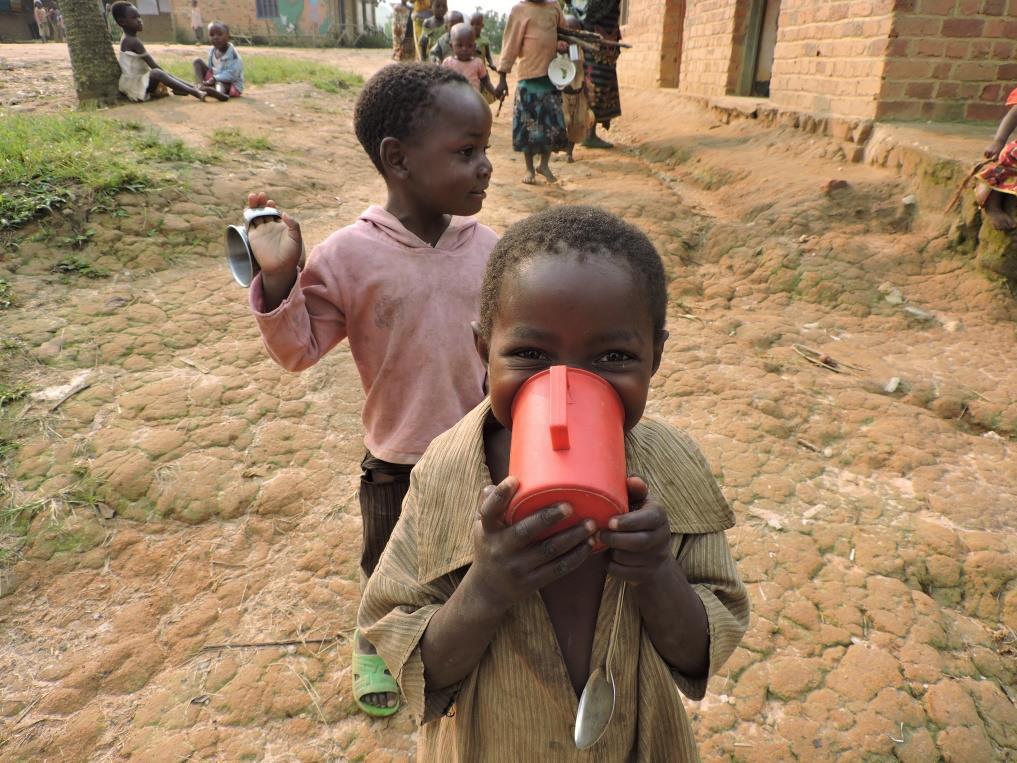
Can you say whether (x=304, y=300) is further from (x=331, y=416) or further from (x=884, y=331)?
(x=884, y=331)

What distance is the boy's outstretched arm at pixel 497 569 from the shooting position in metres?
0.69

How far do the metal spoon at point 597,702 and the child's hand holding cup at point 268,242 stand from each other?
891 mm

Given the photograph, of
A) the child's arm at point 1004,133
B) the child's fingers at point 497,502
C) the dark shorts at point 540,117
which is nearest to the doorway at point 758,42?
the dark shorts at point 540,117

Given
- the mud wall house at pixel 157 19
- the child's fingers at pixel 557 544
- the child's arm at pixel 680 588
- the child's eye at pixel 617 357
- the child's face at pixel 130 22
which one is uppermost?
the mud wall house at pixel 157 19

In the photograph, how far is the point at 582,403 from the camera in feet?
2.40

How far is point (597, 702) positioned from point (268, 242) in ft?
3.34

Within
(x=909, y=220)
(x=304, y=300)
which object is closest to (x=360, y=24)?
(x=909, y=220)

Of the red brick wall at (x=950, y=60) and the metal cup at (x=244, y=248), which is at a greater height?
the red brick wall at (x=950, y=60)

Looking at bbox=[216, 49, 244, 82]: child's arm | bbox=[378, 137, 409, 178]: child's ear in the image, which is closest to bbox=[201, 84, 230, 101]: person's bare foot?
bbox=[216, 49, 244, 82]: child's arm

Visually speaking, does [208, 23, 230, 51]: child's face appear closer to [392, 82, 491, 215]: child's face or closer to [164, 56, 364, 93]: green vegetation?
[164, 56, 364, 93]: green vegetation

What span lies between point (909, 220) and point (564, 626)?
4.38m

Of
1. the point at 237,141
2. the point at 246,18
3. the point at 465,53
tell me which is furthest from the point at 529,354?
the point at 246,18

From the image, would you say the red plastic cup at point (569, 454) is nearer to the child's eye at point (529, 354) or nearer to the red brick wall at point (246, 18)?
the child's eye at point (529, 354)

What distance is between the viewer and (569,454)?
2.25ft
